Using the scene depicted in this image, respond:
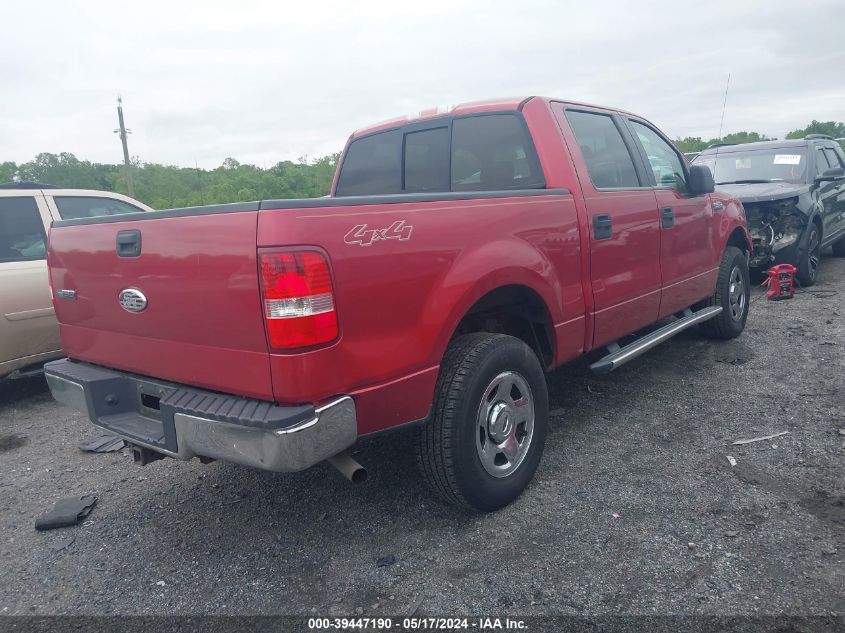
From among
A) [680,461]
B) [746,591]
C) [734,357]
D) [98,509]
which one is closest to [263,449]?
[98,509]

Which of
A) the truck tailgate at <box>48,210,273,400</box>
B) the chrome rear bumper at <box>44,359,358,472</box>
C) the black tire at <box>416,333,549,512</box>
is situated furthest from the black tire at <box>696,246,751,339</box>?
the truck tailgate at <box>48,210,273,400</box>

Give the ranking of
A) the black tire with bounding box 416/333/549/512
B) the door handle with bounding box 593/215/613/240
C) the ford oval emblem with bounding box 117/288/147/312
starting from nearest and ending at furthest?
the ford oval emblem with bounding box 117/288/147/312, the black tire with bounding box 416/333/549/512, the door handle with bounding box 593/215/613/240

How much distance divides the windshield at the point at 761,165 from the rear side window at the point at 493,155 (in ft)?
19.8

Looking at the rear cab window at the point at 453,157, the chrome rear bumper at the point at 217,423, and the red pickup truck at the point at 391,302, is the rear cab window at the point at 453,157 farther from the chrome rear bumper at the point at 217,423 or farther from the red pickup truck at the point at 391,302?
the chrome rear bumper at the point at 217,423

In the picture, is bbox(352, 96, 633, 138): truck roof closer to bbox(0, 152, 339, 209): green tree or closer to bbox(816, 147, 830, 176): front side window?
bbox(816, 147, 830, 176): front side window

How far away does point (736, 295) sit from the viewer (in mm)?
5504

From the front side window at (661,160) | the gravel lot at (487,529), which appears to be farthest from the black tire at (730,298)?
the gravel lot at (487,529)

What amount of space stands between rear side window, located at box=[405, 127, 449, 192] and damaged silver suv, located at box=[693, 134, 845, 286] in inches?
199

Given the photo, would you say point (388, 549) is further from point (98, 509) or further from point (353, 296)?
point (98, 509)

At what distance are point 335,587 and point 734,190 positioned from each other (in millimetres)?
7458

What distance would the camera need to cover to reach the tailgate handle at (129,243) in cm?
245

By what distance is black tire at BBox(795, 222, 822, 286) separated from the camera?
7391 mm

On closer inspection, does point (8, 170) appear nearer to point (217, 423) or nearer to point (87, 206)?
point (87, 206)

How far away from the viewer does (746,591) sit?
2279 mm
